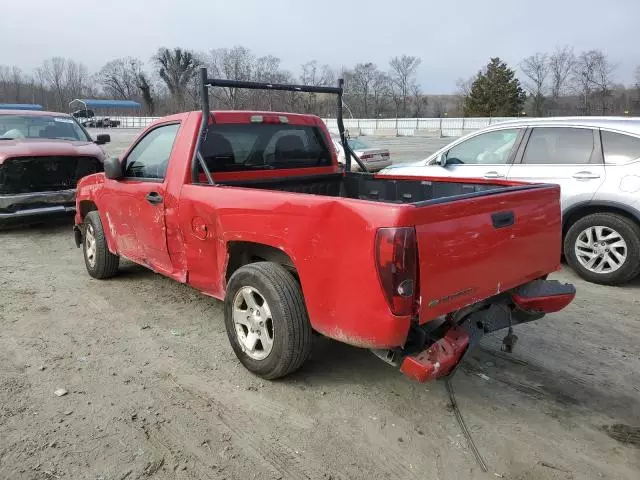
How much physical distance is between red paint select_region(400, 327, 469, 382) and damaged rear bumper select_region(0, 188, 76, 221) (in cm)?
713

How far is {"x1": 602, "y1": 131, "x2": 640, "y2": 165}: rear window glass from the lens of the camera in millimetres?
5682

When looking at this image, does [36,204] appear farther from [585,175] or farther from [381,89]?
[381,89]

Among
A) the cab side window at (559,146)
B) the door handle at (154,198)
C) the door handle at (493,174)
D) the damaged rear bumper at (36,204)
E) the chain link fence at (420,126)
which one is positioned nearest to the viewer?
the door handle at (154,198)

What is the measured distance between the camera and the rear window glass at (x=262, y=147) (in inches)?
173

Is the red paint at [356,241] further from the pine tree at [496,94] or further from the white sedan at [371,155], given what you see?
the pine tree at [496,94]

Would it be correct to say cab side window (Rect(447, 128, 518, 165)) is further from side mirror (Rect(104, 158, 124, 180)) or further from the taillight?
the taillight

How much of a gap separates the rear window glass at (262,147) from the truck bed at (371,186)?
0.18 m

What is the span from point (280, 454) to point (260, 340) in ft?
2.93

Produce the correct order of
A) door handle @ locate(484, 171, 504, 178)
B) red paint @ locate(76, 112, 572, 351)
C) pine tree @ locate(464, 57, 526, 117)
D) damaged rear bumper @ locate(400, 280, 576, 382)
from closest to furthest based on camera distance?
red paint @ locate(76, 112, 572, 351)
damaged rear bumper @ locate(400, 280, 576, 382)
door handle @ locate(484, 171, 504, 178)
pine tree @ locate(464, 57, 526, 117)

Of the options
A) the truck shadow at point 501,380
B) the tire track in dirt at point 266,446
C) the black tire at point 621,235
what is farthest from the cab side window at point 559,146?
the tire track in dirt at point 266,446

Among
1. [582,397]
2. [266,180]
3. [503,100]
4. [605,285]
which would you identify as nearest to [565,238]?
[605,285]

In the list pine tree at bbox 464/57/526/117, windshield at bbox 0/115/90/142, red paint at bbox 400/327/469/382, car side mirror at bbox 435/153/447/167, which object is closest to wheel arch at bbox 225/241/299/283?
red paint at bbox 400/327/469/382

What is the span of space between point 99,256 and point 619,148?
575 cm

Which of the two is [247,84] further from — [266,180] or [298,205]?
[298,205]
